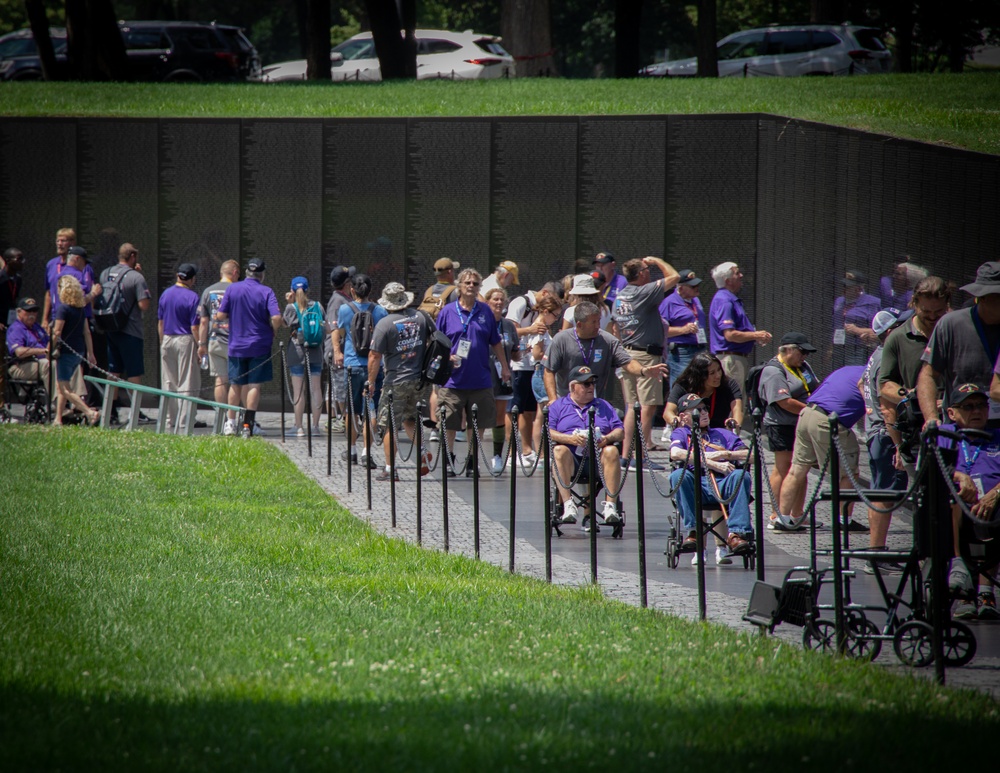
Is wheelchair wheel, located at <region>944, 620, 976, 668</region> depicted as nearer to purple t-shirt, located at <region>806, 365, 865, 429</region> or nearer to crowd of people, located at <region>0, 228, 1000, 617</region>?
crowd of people, located at <region>0, 228, 1000, 617</region>

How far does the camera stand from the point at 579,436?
37.3 ft

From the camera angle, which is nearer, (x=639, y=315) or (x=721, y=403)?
(x=721, y=403)

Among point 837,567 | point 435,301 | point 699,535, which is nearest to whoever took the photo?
point 837,567

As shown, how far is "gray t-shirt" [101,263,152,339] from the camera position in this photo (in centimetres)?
1745

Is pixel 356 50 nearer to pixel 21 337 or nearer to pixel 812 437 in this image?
pixel 21 337

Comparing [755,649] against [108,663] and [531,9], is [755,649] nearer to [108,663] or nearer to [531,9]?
[108,663]

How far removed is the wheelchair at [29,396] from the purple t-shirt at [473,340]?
597 centimetres

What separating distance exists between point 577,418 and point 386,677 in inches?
220

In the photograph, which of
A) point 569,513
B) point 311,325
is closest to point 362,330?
point 311,325

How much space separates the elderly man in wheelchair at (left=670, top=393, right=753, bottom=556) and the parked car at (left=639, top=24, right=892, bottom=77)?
21894 mm

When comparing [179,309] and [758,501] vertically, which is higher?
[179,309]

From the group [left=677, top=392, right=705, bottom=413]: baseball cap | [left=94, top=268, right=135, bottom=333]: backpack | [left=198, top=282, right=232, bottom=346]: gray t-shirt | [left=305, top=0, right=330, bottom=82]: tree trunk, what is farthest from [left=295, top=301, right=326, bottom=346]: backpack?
[left=305, top=0, right=330, bottom=82]: tree trunk

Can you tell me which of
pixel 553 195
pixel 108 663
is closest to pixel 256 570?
pixel 108 663

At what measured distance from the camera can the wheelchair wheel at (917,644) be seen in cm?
697
